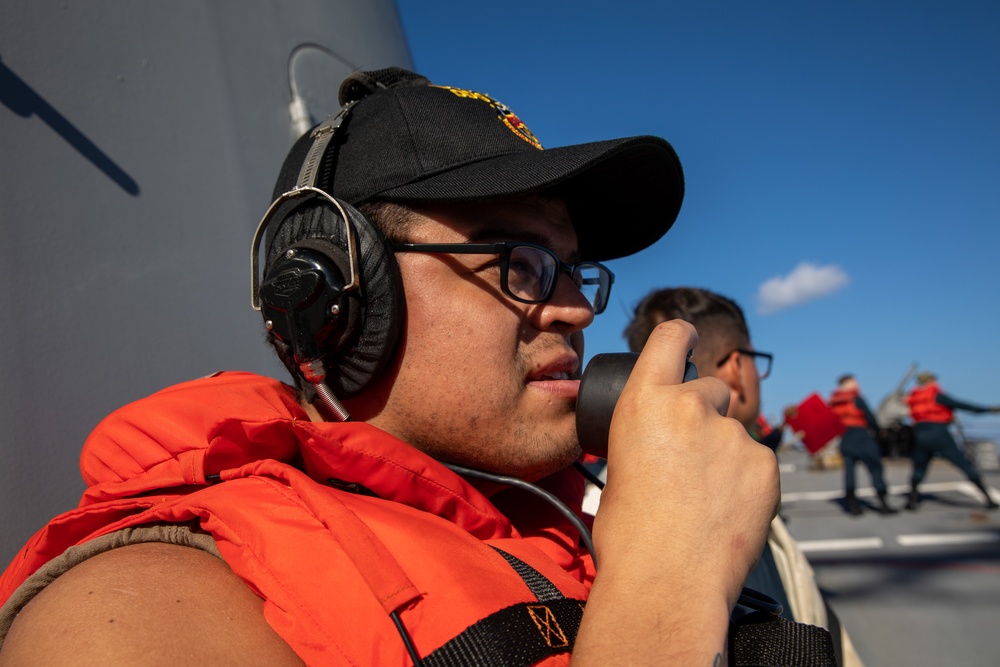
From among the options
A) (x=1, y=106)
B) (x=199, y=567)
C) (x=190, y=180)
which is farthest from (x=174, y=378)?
(x=199, y=567)

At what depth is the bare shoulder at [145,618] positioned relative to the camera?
0.76 metres

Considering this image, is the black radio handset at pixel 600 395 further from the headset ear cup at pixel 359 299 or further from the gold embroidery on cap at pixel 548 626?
the headset ear cup at pixel 359 299

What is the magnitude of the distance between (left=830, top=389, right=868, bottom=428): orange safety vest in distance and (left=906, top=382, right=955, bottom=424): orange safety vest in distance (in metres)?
0.67

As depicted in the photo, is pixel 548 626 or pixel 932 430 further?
pixel 932 430

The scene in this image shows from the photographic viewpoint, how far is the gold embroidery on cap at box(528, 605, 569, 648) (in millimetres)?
870

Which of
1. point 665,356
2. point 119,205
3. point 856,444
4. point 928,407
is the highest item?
point 119,205

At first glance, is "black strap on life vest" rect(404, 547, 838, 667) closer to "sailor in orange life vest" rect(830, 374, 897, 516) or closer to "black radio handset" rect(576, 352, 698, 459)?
"black radio handset" rect(576, 352, 698, 459)

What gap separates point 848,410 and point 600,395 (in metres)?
9.59

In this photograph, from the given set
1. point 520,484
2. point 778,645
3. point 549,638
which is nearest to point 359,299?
point 520,484

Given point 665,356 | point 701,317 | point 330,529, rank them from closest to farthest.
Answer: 1. point 330,529
2. point 665,356
3. point 701,317

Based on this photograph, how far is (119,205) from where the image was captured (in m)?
1.77

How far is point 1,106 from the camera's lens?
60.2 inches

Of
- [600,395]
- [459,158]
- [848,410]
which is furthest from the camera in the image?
[848,410]

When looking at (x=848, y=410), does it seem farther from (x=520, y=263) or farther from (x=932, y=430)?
(x=520, y=263)
